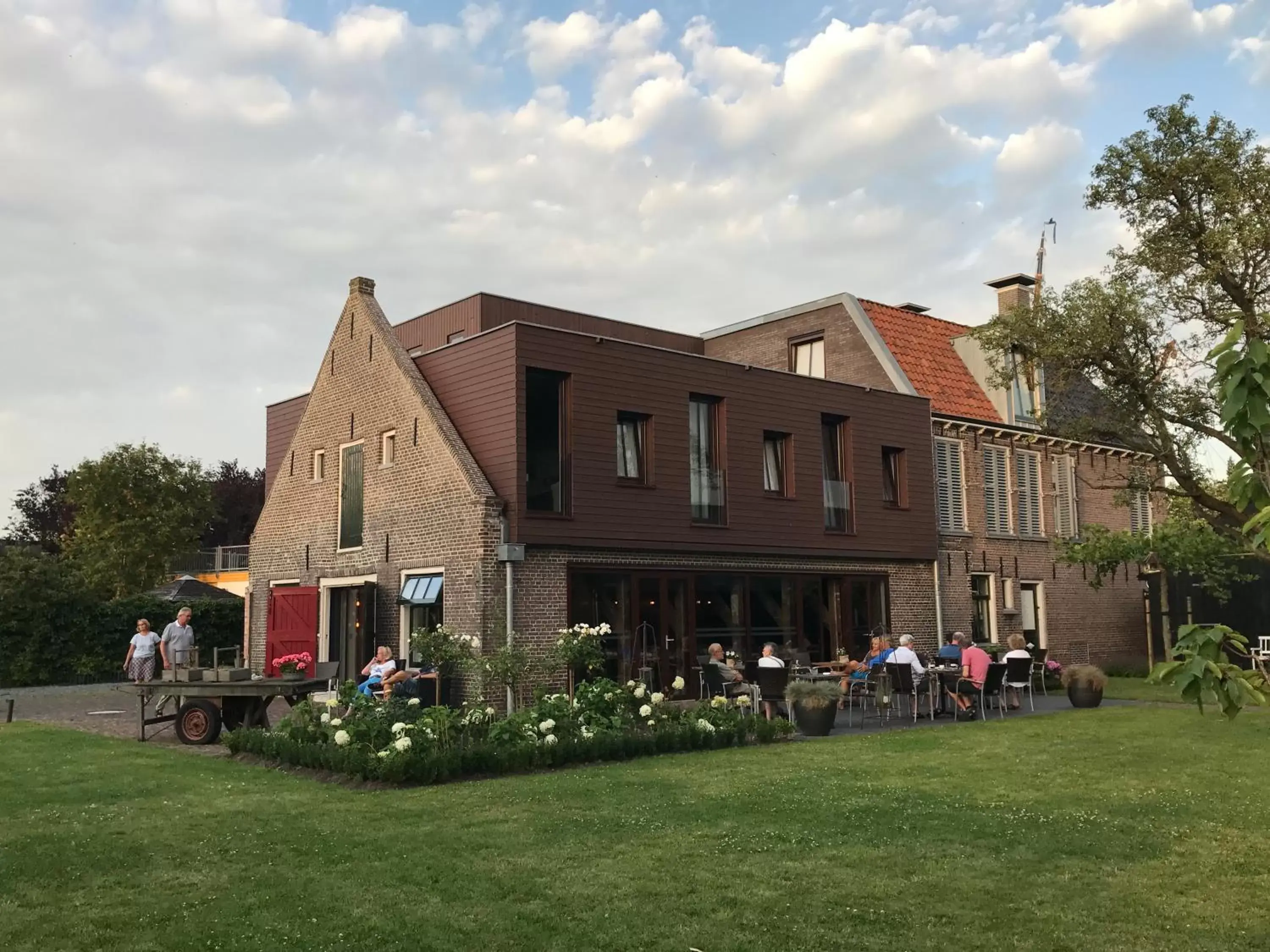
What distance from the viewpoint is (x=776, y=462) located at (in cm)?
1973

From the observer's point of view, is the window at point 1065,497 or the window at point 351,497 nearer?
the window at point 351,497

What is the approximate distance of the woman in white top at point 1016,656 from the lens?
1577cm

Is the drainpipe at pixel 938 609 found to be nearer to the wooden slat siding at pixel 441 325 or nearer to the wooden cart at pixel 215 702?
the wooden slat siding at pixel 441 325

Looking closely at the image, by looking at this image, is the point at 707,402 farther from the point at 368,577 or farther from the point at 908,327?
the point at 908,327

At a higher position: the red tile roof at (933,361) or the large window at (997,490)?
the red tile roof at (933,361)

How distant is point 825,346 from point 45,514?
29.5 m

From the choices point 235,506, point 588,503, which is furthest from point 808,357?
point 235,506

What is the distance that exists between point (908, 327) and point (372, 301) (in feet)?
40.3

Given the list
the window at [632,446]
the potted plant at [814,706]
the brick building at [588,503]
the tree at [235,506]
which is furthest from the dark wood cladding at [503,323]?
the tree at [235,506]

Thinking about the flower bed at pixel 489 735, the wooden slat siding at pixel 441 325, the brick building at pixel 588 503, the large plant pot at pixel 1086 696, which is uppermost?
the wooden slat siding at pixel 441 325

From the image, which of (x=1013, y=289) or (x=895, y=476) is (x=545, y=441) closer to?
(x=895, y=476)

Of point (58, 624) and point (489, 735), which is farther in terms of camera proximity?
point (58, 624)

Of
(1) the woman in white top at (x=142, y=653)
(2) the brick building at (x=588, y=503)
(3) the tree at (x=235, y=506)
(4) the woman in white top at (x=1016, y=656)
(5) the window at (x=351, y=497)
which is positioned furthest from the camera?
(3) the tree at (x=235, y=506)

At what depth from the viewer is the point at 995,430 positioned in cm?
2391
